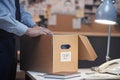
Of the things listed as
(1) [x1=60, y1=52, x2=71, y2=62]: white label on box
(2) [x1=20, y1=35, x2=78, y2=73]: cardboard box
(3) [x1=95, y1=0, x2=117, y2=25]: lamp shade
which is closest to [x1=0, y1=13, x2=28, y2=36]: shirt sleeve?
(2) [x1=20, y1=35, x2=78, y2=73]: cardboard box

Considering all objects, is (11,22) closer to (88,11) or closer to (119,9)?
(88,11)

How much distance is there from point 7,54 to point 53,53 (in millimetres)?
296

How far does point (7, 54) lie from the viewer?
1.76m

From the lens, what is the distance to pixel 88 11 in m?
3.18

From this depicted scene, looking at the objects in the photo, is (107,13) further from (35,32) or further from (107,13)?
(35,32)

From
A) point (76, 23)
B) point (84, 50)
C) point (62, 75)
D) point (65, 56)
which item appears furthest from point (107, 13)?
point (76, 23)

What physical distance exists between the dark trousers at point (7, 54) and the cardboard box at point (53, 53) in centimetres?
16

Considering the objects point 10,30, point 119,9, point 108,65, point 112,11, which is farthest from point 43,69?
point 119,9

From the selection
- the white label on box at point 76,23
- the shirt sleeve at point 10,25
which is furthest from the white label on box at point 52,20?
the shirt sleeve at point 10,25

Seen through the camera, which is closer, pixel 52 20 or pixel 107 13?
pixel 107 13

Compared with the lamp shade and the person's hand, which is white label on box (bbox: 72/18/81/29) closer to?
the lamp shade

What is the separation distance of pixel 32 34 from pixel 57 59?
0.23 meters

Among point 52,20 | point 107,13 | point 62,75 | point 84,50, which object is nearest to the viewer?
point 62,75

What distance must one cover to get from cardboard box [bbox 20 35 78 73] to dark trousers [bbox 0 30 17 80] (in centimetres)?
16
